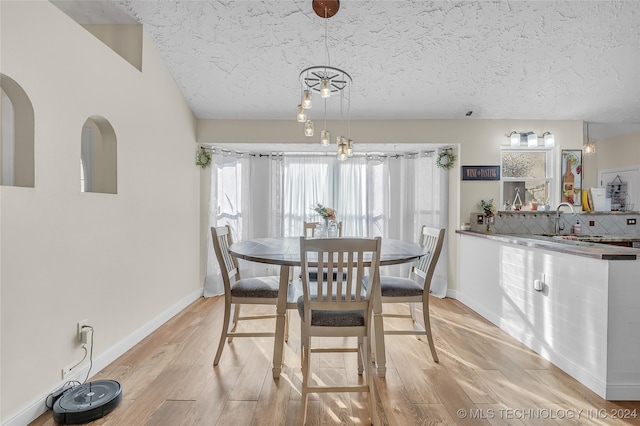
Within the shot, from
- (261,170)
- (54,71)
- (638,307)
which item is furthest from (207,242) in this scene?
(638,307)

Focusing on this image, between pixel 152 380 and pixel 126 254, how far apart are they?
967 millimetres

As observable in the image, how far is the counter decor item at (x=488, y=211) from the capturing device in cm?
367

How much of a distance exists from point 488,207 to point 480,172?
1.42ft

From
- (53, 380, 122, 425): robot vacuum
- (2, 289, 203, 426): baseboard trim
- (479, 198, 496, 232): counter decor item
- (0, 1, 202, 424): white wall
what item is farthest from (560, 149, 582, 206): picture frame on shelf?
(53, 380, 122, 425): robot vacuum

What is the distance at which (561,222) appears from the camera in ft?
12.3

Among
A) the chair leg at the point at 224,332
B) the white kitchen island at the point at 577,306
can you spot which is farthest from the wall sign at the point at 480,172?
the chair leg at the point at 224,332

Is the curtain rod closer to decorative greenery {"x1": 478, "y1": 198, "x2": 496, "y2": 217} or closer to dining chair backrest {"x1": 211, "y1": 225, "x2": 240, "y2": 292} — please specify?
decorative greenery {"x1": 478, "y1": 198, "x2": 496, "y2": 217}

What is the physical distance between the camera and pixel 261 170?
14.6ft

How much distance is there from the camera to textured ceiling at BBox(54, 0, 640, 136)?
251 centimetres

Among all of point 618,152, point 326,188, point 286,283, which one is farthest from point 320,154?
point 618,152

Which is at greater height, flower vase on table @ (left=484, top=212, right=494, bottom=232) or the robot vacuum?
flower vase on table @ (left=484, top=212, right=494, bottom=232)

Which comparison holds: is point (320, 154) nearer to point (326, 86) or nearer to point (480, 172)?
point (480, 172)

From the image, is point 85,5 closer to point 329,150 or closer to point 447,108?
point 329,150

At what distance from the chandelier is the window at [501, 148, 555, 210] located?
2034 mm
